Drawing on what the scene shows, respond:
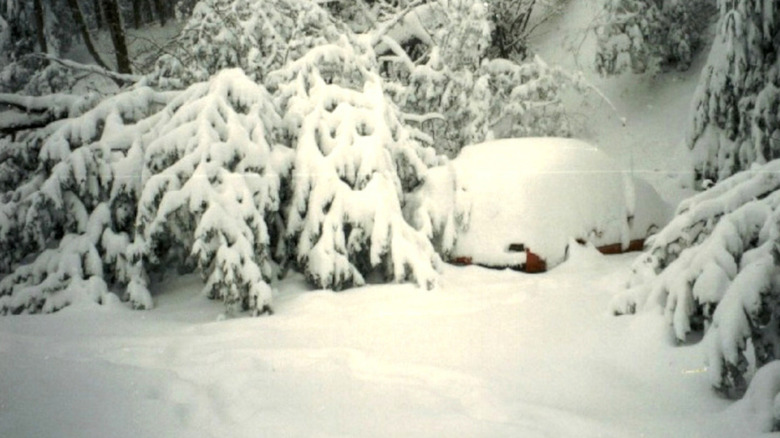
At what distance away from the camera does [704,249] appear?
405cm

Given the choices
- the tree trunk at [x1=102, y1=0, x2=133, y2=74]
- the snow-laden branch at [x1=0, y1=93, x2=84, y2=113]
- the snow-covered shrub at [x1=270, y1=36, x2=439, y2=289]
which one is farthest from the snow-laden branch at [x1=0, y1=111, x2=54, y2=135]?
the tree trunk at [x1=102, y1=0, x2=133, y2=74]

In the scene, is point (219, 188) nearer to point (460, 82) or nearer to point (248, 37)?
point (248, 37)

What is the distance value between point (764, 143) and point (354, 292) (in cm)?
625

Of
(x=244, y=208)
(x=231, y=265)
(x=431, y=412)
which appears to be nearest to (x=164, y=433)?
(x=431, y=412)

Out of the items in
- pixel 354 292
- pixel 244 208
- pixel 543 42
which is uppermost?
pixel 543 42

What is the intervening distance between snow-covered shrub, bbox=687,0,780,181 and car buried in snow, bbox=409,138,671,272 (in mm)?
2351

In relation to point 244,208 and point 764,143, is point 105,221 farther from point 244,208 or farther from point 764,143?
point 764,143

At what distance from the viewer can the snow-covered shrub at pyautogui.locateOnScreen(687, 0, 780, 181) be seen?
8891 millimetres

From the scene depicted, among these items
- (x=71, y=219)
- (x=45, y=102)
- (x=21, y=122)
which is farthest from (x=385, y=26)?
(x=71, y=219)

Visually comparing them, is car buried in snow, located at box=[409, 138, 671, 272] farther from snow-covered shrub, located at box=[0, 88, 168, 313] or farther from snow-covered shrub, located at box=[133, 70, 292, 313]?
snow-covered shrub, located at box=[0, 88, 168, 313]

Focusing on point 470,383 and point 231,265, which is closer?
point 470,383

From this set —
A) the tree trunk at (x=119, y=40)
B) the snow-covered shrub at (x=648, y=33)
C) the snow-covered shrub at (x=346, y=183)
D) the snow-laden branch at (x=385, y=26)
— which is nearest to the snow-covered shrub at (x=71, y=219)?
the snow-covered shrub at (x=346, y=183)

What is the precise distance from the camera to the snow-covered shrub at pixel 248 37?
895 centimetres

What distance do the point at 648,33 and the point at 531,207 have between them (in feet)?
32.5
